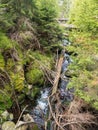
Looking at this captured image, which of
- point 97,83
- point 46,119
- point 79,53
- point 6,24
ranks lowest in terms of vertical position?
point 46,119

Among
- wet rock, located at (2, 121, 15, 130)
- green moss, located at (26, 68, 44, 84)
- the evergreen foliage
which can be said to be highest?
the evergreen foliage

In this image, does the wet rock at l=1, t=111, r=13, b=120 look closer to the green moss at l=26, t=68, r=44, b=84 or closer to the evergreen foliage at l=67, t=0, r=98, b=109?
the green moss at l=26, t=68, r=44, b=84

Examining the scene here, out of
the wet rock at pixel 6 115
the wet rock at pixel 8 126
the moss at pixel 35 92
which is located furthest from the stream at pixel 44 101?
the wet rock at pixel 8 126

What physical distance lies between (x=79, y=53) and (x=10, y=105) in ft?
12.5

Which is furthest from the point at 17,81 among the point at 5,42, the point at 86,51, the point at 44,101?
the point at 86,51

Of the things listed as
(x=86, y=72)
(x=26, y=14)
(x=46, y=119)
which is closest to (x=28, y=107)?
(x=46, y=119)

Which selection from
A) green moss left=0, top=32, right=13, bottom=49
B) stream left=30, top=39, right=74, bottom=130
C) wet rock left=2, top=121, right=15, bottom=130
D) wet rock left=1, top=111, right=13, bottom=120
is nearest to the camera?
wet rock left=2, top=121, right=15, bottom=130

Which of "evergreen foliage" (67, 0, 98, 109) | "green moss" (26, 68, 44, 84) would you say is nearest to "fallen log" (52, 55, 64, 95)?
"green moss" (26, 68, 44, 84)

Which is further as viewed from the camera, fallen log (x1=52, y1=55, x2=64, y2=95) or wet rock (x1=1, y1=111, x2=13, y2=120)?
fallen log (x1=52, y1=55, x2=64, y2=95)

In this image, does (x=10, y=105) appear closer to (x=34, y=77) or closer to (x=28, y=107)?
(x=28, y=107)

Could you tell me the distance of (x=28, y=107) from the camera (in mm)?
11211

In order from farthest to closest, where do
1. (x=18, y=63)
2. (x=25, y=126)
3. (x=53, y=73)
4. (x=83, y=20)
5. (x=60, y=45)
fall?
1. (x=60, y=45)
2. (x=53, y=73)
3. (x=18, y=63)
4. (x=83, y=20)
5. (x=25, y=126)

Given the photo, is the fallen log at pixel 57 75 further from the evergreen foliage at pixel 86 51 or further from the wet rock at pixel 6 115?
the wet rock at pixel 6 115

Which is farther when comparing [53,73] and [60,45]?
[60,45]
